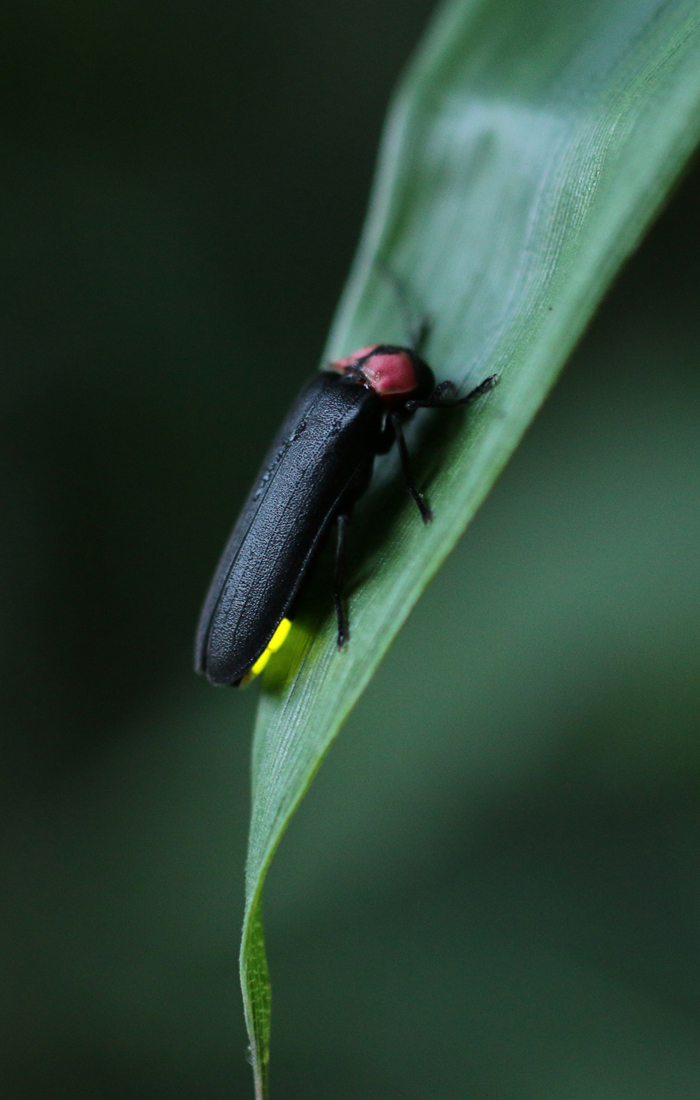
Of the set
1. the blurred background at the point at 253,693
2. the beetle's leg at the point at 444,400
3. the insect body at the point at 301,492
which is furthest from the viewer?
the blurred background at the point at 253,693

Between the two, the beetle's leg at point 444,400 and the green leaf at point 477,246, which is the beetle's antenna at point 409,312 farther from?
the beetle's leg at point 444,400

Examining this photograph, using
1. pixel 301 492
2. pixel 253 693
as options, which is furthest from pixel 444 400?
pixel 253 693

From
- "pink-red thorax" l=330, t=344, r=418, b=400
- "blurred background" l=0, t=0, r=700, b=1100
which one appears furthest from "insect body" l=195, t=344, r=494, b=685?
"blurred background" l=0, t=0, r=700, b=1100

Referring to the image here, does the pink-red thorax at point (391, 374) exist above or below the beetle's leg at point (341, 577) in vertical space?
above

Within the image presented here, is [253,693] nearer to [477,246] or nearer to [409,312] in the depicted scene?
[409,312]

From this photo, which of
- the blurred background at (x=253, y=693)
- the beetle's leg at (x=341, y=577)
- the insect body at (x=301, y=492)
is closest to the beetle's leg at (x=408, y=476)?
the insect body at (x=301, y=492)

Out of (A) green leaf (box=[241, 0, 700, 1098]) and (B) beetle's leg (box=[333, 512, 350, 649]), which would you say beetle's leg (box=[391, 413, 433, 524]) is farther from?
(B) beetle's leg (box=[333, 512, 350, 649])

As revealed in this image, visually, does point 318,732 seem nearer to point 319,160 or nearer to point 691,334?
point 691,334
